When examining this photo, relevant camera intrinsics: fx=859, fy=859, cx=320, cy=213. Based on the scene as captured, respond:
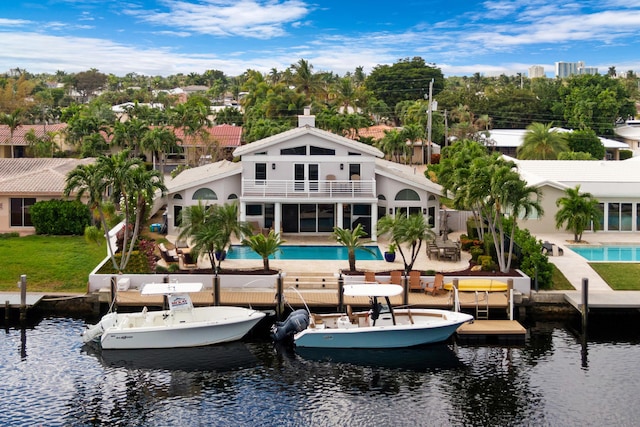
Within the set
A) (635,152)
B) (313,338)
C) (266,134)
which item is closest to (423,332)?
(313,338)

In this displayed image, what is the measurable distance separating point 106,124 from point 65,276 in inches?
2038

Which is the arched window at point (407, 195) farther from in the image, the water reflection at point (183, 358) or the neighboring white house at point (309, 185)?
the water reflection at point (183, 358)

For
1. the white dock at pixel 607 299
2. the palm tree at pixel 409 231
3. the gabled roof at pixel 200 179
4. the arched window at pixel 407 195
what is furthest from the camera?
the arched window at pixel 407 195

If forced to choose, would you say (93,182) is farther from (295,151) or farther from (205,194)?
(295,151)

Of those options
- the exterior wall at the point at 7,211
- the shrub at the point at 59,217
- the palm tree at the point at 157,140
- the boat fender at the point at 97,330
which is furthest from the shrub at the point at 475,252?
the palm tree at the point at 157,140

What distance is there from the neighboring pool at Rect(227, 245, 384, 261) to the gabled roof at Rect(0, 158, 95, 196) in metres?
11.4

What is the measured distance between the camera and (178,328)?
31531 mm

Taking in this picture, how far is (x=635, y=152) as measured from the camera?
95875 mm

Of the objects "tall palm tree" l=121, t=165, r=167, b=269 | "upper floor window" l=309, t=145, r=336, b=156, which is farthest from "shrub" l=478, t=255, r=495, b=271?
"tall palm tree" l=121, t=165, r=167, b=269

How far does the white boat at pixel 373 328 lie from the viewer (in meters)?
31.6

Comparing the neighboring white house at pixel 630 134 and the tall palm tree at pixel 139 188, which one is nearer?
the tall palm tree at pixel 139 188

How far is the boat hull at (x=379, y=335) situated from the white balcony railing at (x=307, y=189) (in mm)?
15808

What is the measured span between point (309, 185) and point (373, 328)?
1748 centimetres

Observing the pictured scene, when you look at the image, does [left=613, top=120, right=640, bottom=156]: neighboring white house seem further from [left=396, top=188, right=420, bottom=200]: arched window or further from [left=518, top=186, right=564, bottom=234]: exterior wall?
[left=396, top=188, right=420, bottom=200]: arched window
